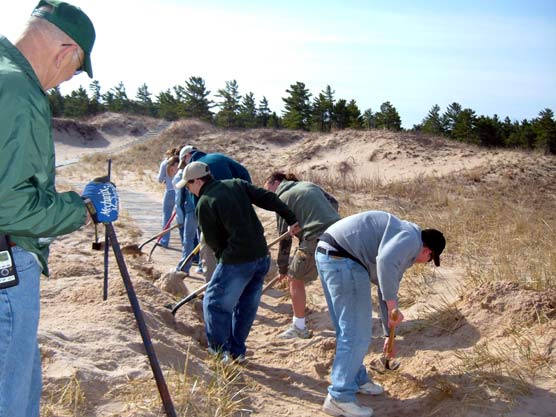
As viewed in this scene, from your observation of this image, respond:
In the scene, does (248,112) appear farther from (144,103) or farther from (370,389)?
(370,389)

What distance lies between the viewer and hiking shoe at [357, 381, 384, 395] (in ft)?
14.3

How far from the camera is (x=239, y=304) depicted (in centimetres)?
477

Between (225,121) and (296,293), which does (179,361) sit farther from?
(225,121)

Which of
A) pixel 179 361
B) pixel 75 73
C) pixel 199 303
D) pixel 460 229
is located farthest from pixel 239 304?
pixel 460 229

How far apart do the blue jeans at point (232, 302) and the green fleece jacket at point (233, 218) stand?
10cm

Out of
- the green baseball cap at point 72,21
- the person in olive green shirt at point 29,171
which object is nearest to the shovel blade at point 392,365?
the person in olive green shirt at point 29,171

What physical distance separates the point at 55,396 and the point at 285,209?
219 centimetres

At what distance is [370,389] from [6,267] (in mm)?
3061

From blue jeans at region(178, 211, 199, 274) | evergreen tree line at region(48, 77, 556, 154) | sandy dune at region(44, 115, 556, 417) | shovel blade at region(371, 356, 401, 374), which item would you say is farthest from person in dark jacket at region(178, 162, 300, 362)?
evergreen tree line at region(48, 77, 556, 154)

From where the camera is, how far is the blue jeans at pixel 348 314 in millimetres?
3861

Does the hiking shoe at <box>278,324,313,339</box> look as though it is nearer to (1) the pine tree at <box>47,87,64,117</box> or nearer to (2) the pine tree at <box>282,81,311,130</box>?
(2) the pine tree at <box>282,81,311,130</box>

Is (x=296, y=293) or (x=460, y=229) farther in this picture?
(x=460, y=229)

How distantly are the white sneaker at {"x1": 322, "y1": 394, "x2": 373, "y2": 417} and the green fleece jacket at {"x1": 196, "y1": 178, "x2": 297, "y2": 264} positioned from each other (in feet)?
3.95

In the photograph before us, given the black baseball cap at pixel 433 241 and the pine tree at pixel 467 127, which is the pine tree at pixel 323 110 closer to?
the pine tree at pixel 467 127
